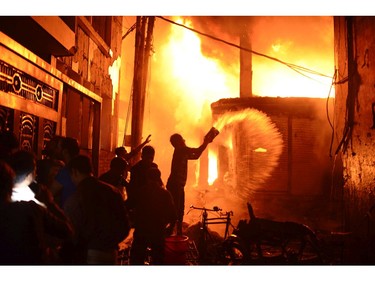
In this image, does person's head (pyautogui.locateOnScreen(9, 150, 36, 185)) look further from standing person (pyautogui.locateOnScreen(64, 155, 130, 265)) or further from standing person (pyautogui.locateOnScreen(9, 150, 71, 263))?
standing person (pyautogui.locateOnScreen(64, 155, 130, 265))

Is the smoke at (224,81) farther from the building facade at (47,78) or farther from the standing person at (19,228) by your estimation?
the standing person at (19,228)

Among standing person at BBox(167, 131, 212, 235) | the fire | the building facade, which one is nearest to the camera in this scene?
the building facade

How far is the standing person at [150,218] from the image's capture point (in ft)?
17.4

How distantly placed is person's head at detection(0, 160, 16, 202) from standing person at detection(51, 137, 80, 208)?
154cm

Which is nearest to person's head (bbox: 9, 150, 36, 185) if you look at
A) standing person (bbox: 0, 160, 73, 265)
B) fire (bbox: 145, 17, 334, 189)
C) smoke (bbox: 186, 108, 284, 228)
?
standing person (bbox: 0, 160, 73, 265)

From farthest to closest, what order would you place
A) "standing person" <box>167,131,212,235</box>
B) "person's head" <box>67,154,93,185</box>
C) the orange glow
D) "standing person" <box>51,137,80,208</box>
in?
the orange glow → "standing person" <box>167,131,212,235</box> → "standing person" <box>51,137,80,208</box> → "person's head" <box>67,154,93,185</box>

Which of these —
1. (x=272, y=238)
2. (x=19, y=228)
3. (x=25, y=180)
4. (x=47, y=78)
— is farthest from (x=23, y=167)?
(x=272, y=238)

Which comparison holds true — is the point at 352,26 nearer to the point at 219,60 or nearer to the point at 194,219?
the point at 194,219

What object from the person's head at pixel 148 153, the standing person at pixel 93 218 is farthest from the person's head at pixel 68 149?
the person's head at pixel 148 153

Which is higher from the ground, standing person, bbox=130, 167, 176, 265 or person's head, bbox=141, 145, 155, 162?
person's head, bbox=141, 145, 155, 162

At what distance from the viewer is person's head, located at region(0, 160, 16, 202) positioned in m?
3.03

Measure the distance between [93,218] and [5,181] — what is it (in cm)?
109

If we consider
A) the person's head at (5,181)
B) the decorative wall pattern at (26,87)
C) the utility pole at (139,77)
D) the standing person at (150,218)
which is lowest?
the standing person at (150,218)

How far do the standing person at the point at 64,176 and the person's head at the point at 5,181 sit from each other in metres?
1.54
